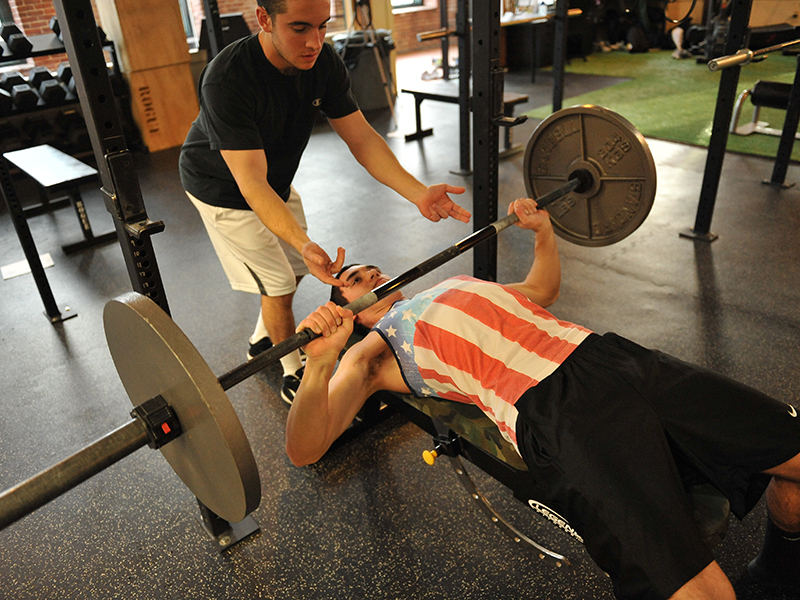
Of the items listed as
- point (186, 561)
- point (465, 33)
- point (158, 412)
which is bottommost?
point (186, 561)

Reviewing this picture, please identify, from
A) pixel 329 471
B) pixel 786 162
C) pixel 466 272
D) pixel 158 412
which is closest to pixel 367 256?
pixel 466 272

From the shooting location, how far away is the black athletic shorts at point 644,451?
3.53 feet

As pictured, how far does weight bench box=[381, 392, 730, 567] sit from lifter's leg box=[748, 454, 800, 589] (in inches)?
8.7

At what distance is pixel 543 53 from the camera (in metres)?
7.92

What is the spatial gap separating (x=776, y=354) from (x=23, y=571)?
256 cm

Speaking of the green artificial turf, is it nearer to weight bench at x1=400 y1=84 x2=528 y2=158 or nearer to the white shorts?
weight bench at x1=400 y1=84 x2=528 y2=158

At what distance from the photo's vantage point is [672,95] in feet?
20.6

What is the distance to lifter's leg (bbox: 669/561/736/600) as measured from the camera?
103 centimetres

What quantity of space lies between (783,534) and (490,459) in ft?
2.14

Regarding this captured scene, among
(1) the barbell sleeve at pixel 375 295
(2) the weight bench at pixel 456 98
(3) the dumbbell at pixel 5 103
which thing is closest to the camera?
(1) the barbell sleeve at pixel 375 295

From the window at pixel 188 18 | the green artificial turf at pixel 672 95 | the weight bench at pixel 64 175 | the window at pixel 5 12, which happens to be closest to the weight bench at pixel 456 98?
the green artificial turf at pixel 672 95

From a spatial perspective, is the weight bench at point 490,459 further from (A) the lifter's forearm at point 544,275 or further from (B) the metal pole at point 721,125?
(B) the metal pole at point 721,125

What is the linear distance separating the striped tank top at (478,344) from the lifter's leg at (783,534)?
525 mm

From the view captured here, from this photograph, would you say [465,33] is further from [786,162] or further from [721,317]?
[721,317]
